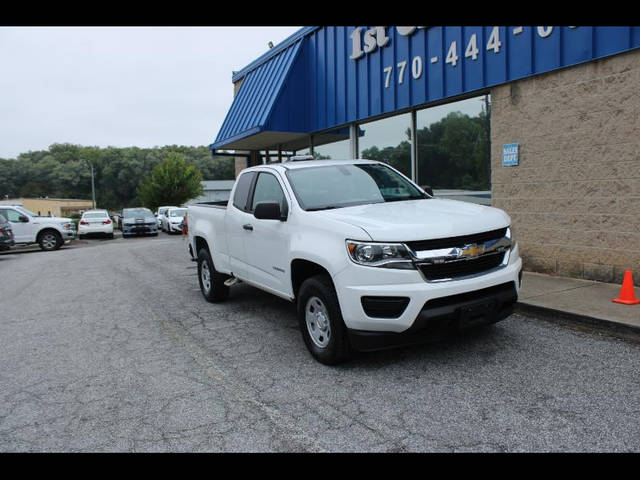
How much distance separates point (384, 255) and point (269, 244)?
169cm

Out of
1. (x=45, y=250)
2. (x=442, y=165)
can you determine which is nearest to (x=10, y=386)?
(x=442, y=165)

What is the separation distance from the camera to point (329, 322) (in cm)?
436

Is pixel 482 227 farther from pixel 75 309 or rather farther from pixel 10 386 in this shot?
pixel 75 309

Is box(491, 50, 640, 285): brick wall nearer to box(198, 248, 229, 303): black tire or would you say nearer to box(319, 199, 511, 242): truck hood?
box(319, 199, 511, 242): truck hood

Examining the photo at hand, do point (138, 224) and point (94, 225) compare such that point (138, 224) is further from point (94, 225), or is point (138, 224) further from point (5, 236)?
point (5, 236)

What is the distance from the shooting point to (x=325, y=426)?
3396mm

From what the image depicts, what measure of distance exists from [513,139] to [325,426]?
649cm

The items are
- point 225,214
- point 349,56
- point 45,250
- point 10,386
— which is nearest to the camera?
point 10,386

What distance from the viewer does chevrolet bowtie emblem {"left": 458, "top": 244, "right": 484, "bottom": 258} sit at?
421cm

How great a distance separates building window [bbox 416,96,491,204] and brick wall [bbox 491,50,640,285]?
1.60 feet

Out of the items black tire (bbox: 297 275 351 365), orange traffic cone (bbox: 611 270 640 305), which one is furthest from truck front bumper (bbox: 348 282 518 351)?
orange traffic cone (bbox: 611 270 640 305)

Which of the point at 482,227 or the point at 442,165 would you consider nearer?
the point at 482,227

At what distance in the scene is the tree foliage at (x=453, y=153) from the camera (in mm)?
9297

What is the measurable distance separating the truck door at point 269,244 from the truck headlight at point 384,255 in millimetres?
1096
